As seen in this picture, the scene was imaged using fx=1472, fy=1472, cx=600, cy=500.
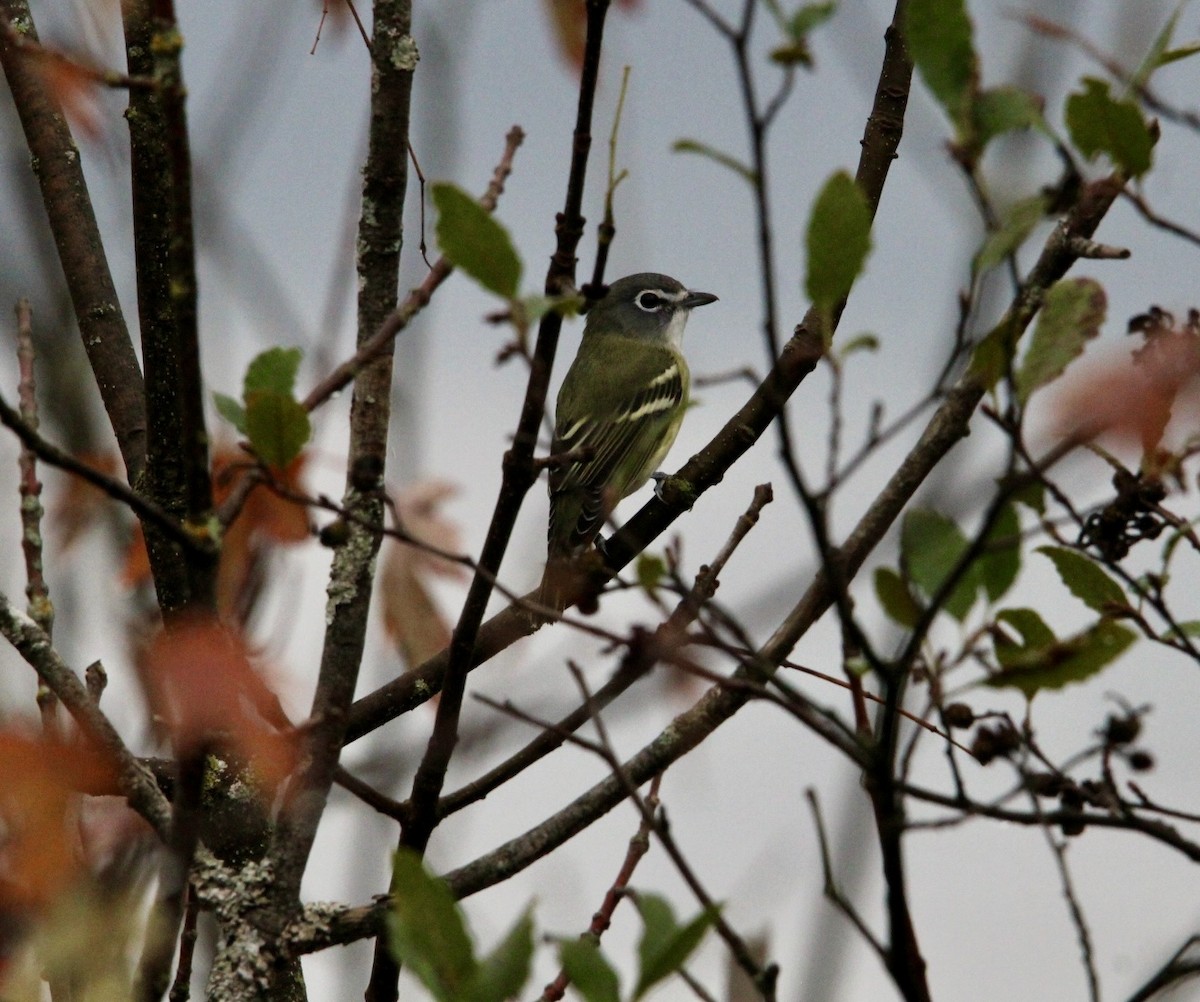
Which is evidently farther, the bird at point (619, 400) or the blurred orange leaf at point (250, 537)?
the bird at point (619, 400)

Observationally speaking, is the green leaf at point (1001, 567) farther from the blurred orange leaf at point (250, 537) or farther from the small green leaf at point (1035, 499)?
the blurred orange leaf at point (250, 537)

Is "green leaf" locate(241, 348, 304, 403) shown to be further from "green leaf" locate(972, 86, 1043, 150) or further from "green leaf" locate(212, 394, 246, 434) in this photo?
"green leaf" locate(972, 86, 1043, 150)

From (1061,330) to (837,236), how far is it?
311mm

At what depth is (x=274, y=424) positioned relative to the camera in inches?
84.4

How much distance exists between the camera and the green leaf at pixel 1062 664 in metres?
1.86

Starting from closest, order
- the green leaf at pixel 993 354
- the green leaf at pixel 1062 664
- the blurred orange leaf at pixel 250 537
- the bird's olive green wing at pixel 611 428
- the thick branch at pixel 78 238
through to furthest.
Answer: the green leaf at pixel 993 354 → the green leaf at pixel 1062 664 → the thick branch at pixel 78 238 → the blurred orange leaf at pixel 250 537 → the bird's olive green wing at pixel 611 428

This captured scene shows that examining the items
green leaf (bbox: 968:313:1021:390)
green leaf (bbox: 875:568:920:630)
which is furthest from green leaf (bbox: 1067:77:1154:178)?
green leaf (bbox: 875:568:920:630)

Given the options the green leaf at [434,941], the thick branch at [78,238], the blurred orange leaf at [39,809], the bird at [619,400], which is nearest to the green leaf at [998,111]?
the green leaf at [434,941]

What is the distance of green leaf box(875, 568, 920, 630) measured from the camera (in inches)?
74.8

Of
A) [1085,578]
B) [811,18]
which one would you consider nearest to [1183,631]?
[1085,578]

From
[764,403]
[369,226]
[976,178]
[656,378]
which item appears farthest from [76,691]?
[656,378]

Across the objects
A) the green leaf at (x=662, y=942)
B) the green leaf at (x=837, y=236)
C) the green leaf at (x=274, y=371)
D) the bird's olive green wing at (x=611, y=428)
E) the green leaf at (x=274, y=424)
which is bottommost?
the green leaf at (x=662, y=942)

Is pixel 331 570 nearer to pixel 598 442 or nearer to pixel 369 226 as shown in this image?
pixel 369 226

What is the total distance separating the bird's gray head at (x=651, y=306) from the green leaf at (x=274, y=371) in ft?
22.0
